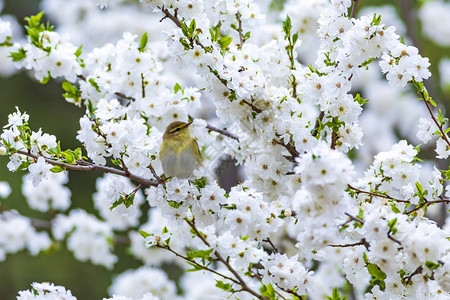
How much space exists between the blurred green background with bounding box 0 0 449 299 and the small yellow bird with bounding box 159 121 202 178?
527cm

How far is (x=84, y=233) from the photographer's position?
15.0ft

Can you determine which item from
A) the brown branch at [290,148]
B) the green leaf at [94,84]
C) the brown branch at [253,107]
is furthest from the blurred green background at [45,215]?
the brown branch at [253,107]

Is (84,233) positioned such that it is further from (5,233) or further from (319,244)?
(319,244)

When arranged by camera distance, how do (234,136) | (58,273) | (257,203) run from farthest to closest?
1. (58,273)
2. (234,136)
3. (257,203)

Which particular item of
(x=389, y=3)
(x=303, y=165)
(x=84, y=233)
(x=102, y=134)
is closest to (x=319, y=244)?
(x=303, y=165)

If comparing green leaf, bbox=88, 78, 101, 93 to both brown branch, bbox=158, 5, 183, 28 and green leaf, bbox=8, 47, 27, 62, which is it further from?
brown branch, bbox=158, 5, 183, 28

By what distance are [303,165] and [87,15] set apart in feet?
17.7

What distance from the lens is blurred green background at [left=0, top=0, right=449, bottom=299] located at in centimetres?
771

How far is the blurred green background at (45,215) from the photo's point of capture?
25.3ft

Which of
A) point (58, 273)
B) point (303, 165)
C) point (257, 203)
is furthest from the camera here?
point (58, 273)

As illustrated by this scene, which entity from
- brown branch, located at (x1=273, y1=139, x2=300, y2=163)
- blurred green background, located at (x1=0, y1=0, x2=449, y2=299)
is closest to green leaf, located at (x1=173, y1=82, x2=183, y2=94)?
brown branch, located at (x1=273, y1=139, x2=300, y2=163)

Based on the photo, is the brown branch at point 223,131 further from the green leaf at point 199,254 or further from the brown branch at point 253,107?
the green leaf at point 199,254

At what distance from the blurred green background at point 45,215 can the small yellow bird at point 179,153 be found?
5268mm

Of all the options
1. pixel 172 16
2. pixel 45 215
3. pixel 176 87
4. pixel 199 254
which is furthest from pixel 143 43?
pixel 45 215
